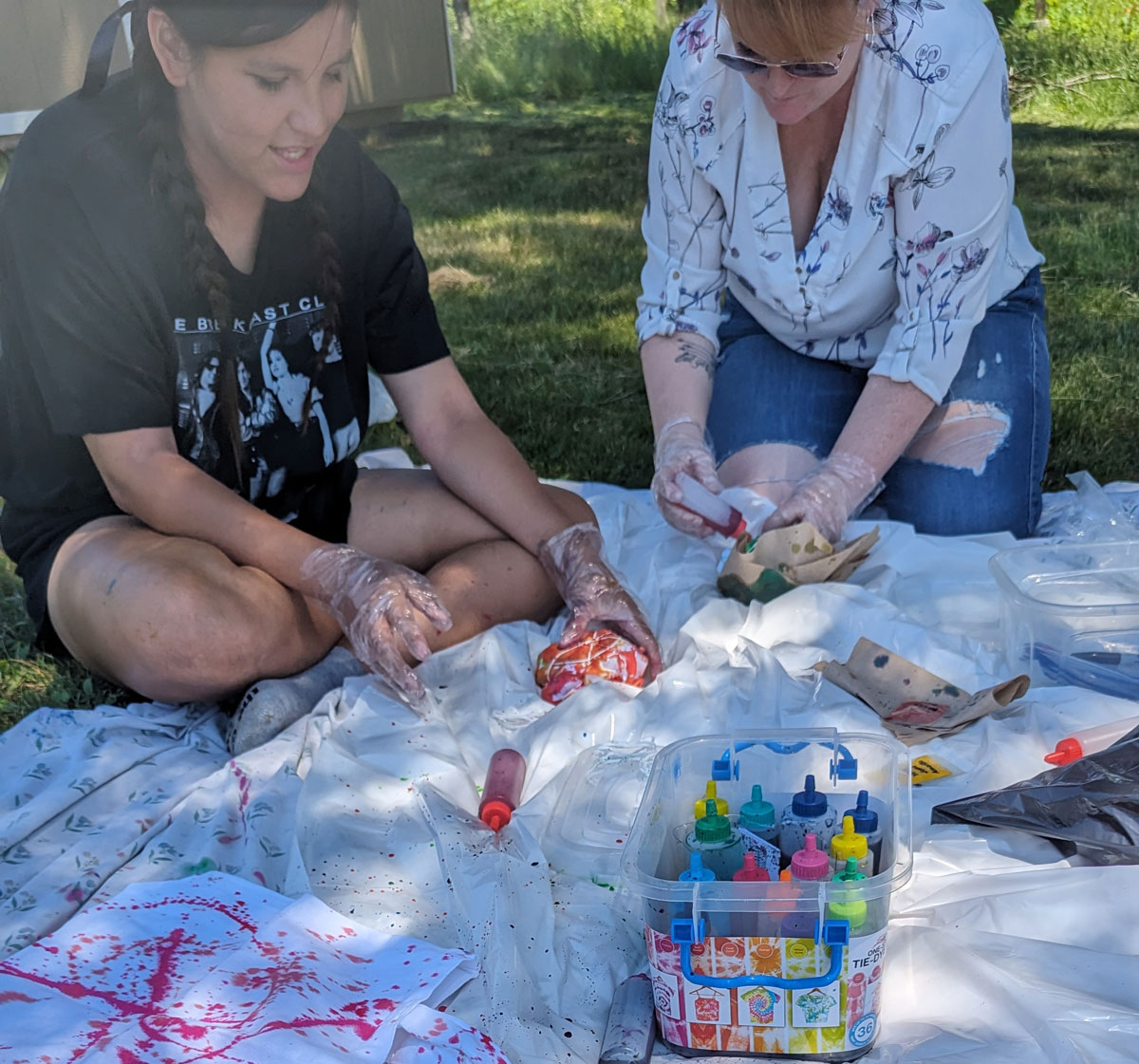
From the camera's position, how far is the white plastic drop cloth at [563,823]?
4.11 ft

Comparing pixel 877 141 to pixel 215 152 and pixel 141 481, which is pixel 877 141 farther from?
pixel 141 481

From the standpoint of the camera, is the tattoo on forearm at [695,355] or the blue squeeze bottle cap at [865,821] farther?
the tattoo on forearm at [695,355]

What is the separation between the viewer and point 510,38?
348 centimetres

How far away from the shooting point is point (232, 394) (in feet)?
6.17

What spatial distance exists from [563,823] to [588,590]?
1.56ft

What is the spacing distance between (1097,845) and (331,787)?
2.78 ft

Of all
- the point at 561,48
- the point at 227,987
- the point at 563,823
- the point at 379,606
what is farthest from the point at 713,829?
the point at 561,48

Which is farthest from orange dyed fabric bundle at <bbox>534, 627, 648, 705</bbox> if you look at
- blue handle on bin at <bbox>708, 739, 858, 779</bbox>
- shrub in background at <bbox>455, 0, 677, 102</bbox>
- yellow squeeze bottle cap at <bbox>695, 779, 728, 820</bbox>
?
shrub in background at <bbox>455, 0, 677, 102</bbox>

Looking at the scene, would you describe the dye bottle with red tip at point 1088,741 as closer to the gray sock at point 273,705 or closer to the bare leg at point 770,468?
the bare leg at point 770,468

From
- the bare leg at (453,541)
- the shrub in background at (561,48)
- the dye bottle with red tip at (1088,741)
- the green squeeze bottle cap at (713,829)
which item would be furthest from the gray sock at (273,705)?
the shrub in background at (561,48)

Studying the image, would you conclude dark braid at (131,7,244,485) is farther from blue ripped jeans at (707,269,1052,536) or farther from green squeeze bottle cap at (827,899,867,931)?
A: green squeeze bottle cap at (827,899,867,931)

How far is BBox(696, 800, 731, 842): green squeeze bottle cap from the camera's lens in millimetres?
1230

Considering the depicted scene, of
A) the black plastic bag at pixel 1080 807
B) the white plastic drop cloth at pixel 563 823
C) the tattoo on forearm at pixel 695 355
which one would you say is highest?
the tattoo on forearm at pixel 695 355

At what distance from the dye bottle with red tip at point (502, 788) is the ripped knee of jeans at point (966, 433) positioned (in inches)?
39.1
